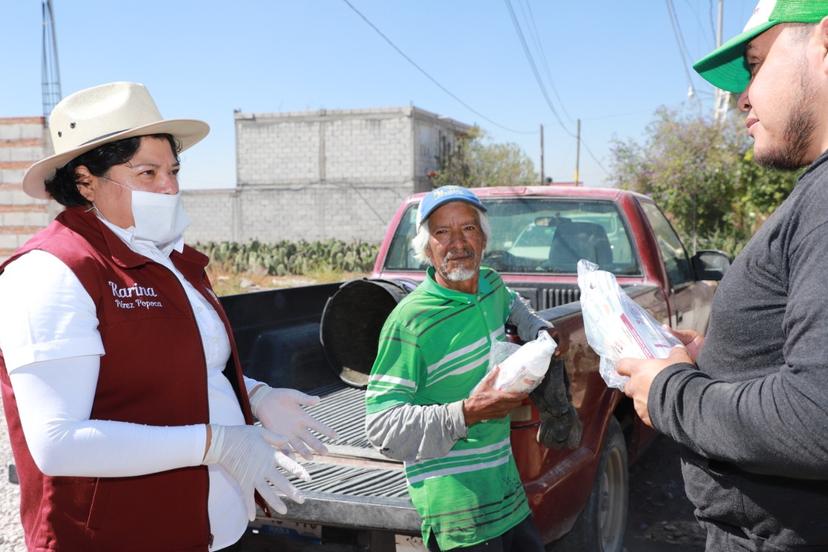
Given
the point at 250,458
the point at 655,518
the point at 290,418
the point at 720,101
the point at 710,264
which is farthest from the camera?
the point at 720,101

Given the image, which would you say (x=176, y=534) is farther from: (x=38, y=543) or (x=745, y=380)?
(x=745, y=380)

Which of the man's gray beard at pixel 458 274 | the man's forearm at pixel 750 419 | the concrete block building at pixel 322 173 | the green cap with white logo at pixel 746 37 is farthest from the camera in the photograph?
the concrete block building at pixel 322 173

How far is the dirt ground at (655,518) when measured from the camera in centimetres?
371

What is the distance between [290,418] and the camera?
234 cm

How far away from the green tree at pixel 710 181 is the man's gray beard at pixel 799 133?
1668cm

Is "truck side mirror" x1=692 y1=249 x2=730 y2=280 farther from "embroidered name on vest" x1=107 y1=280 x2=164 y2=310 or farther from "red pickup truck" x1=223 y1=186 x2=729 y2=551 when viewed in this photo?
"embroidered name on vest" x1=107 y1=280 x2=164 y2=310

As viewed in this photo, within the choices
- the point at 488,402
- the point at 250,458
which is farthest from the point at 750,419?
the point at 250,458

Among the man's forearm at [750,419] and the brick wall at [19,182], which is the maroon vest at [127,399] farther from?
the brick wall at [19,182]

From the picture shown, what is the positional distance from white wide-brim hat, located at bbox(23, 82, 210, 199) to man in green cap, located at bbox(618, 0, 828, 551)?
1486 millimetres

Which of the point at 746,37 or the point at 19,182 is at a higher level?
the point at 746,37

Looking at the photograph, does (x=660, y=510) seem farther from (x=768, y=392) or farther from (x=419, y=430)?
(x=768, y=392)

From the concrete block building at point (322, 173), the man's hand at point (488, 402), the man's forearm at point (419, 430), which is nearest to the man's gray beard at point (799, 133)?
the man's hand at point (488, 402)

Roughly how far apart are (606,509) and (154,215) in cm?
291

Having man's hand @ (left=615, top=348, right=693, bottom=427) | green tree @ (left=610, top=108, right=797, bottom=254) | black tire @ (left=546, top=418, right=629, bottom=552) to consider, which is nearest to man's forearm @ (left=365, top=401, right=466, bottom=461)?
man's hand @ (left=615, top=348, right=693, bottom=427)
